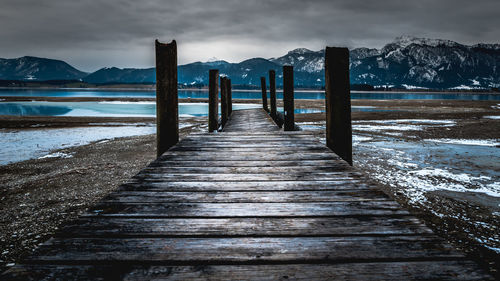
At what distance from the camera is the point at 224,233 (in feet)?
6.41

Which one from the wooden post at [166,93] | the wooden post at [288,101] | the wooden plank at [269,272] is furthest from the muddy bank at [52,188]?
the wooden post at [288,101]

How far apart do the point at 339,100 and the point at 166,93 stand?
2.83 m

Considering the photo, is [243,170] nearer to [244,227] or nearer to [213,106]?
[244,227]

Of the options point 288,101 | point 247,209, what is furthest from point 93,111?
point 247,209

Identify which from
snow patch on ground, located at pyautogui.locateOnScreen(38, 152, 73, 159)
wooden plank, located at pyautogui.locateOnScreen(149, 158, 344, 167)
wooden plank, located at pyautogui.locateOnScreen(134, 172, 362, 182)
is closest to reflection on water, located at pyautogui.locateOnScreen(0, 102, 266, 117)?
snow patch on ground, located at pyautogui.locateOnScreen(38, 152, 73, 159)

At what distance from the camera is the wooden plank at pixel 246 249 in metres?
1.65

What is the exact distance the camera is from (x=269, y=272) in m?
1.54

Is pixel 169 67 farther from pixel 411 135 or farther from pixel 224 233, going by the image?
pixel 411 135

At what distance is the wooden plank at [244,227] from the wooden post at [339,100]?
2428 millimetres

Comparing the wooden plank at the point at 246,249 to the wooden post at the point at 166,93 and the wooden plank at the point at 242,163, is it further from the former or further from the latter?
the wooden post at the point at 166,93

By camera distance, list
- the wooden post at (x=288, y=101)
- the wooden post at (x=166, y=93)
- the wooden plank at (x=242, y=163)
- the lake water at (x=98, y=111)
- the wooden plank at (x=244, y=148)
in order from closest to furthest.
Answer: the wooden plank at (x=242, y=163), the wooden plank at (x=244, y=148), the wooden post at (x=166, y=93), the wooden post at (x=288, y=101), the lake water at (x=98, y=111)

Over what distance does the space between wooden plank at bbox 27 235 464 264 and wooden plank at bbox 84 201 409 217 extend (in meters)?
0.37

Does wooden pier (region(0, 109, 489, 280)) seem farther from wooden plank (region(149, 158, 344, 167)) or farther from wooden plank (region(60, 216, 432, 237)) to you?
wooden plank (region(149, 158, 344, 167))

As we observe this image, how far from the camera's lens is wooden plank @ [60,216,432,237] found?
194 centimetres
